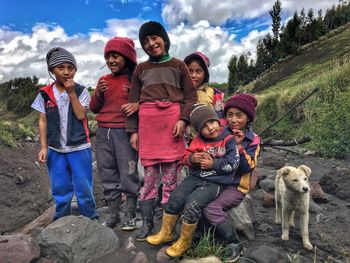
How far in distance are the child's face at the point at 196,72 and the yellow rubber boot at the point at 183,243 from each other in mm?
1617

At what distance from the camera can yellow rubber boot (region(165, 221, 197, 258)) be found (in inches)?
134

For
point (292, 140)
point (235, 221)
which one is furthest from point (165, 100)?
point (292, 140)

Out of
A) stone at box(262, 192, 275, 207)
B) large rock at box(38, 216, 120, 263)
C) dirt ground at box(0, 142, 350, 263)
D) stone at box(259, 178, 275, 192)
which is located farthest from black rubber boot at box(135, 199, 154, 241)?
stone at box(259, 178, 275, 192)

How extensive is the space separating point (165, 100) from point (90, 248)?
5.25 feet

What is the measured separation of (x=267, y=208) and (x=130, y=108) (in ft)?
7.75

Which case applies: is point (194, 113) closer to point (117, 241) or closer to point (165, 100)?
point (165, 100)

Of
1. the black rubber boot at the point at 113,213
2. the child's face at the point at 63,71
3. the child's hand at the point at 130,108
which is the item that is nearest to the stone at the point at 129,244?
the black rubber boot at the point at 113,213

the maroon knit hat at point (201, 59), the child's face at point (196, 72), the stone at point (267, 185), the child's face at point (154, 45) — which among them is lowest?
the stone at point (267, 185)

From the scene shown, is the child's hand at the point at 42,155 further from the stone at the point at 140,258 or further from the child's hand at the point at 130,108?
the stone at the point at 140,258

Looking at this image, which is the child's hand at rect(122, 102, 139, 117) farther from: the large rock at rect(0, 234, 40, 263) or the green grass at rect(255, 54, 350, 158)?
the green grass at rect(255, 54, 350, 158)

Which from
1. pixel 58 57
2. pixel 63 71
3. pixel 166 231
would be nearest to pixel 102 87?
pixel 63 71

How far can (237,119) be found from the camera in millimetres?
3820

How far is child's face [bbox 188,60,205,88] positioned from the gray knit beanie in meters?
1.26

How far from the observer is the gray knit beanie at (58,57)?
13.2 ft
